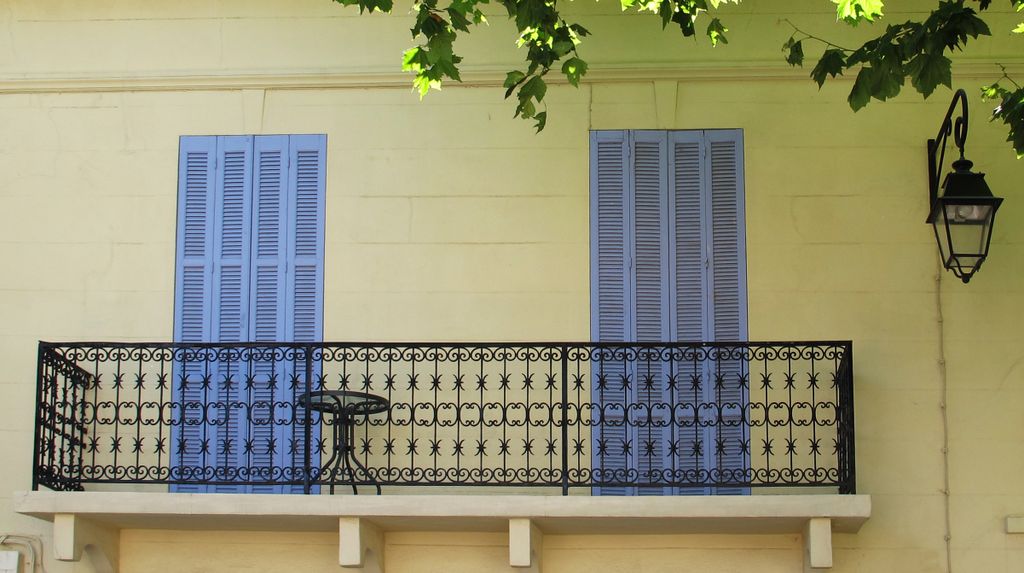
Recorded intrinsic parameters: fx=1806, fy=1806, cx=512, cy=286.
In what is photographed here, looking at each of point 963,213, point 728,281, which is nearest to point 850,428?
point 728,281

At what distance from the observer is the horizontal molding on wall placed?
40.7 feet

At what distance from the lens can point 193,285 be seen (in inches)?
485

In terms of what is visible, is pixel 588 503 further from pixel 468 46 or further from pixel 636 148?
pixel 468 46

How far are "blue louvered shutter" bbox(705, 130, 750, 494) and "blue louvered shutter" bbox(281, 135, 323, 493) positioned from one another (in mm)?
2648

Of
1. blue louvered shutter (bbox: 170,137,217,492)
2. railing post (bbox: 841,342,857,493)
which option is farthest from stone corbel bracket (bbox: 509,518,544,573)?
blue louvered shutter (bbox: 170,137,217,492)

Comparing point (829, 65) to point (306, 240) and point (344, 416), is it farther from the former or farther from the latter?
point (306, 240)

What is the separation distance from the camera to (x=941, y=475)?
38.4ft

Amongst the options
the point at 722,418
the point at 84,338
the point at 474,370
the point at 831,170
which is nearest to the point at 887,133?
the point at 831,170

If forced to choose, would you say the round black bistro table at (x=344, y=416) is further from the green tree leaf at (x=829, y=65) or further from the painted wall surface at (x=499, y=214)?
the green tree leaf at (x=829, y=65)

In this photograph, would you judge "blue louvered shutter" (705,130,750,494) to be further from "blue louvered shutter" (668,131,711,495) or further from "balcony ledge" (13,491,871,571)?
"balcony ledge" (13,491,871,571)

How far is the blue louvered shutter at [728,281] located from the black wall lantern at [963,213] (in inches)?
52.4

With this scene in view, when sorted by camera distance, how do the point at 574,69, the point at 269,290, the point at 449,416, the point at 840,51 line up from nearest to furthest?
1. the point at 574,69
2. the point at 840,51
3. the point at 449,416
4. the point at 269,290

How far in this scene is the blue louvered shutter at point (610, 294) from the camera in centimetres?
1177

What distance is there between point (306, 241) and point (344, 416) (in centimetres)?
149
